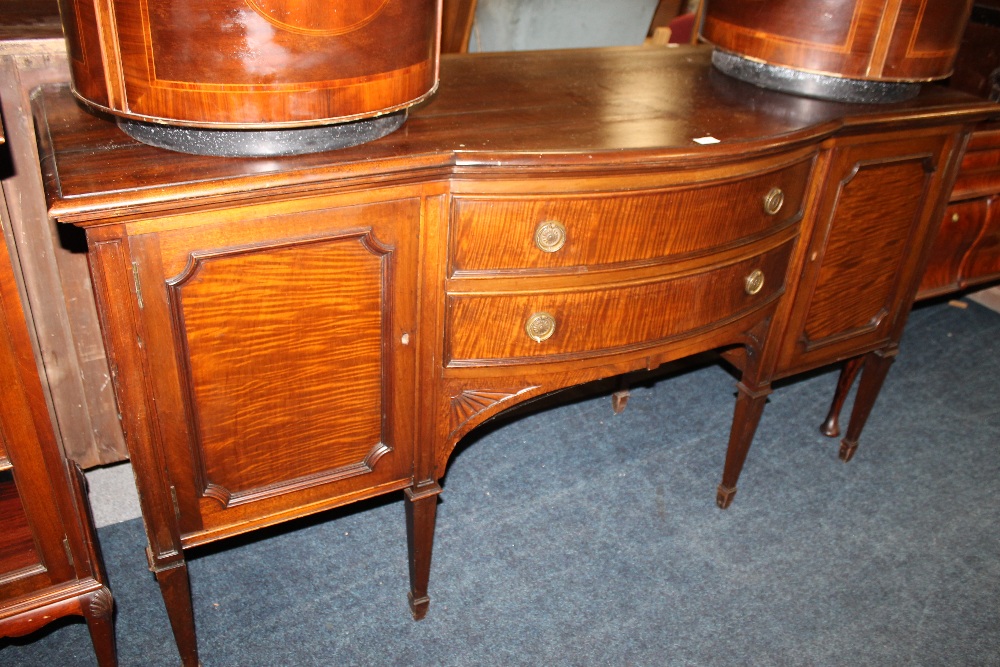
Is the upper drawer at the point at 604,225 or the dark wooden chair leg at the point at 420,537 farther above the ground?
the upper drawer at the point at 604,225

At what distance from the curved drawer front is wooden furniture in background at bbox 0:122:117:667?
0.55 m

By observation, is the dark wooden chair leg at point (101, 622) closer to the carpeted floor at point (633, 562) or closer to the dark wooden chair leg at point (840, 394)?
the carpeted floor at point (633, 562)

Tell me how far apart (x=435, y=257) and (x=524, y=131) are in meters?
0.24

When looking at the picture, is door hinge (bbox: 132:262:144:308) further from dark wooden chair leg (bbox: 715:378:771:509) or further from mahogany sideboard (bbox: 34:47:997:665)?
dark wooden chair leg (bbox: 715:378:771:509)

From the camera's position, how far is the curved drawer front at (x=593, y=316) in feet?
4.09

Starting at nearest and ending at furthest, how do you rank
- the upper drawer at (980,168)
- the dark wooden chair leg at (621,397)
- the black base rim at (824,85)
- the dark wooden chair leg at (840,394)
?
the black base rim at (824,85)
the upper drawer at (980,168)
the dark wooden chair leg at (840,394)
the dark wooden chair leg at (621,397)

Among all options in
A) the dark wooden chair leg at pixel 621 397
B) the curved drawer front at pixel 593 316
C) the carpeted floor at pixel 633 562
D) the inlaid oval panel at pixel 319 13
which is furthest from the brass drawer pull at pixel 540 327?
the dark wooden chair leg at pixel 621 397

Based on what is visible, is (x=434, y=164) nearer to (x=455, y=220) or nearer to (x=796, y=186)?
(x=455, y=220)

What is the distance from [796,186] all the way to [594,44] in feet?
3.69

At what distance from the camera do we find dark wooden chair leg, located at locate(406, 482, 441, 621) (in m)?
1.41

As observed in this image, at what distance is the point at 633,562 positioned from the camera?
1.72 metres

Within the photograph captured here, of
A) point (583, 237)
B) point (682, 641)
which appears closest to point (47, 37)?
point (583, 237)

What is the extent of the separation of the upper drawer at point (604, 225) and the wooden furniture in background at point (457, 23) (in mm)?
1114

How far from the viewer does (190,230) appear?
38.7 inches
